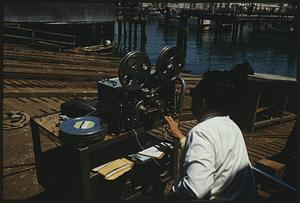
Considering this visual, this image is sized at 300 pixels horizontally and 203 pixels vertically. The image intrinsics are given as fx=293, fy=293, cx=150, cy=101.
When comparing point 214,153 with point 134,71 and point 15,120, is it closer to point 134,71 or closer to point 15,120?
point 134,71

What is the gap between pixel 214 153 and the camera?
209 centimetres

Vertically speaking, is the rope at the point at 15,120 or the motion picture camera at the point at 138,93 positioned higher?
the motion picture camera at the point at 138,93

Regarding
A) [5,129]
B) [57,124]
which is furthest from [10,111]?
[57,124]

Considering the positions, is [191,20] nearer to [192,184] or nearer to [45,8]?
[45,8]

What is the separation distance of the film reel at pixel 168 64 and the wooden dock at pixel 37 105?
262 cm

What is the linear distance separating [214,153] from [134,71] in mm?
1880

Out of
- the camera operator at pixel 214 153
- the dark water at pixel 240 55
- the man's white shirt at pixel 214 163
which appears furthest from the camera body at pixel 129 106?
the dark water at pixel 240 55

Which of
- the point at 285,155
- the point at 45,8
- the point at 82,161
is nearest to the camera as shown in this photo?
the point at 82,161

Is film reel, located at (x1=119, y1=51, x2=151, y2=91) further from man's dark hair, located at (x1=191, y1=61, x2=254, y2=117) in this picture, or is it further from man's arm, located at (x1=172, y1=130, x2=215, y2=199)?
man's arm, located at (x1=172, y1=130, x2=215, y2=199)

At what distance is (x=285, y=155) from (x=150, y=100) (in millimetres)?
2546

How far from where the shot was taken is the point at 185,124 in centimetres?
802

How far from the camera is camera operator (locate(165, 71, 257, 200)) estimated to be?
2055 mm

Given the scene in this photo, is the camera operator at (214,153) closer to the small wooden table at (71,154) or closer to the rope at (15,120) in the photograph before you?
the small wooden table at (71,154)

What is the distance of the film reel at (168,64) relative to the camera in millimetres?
4145
